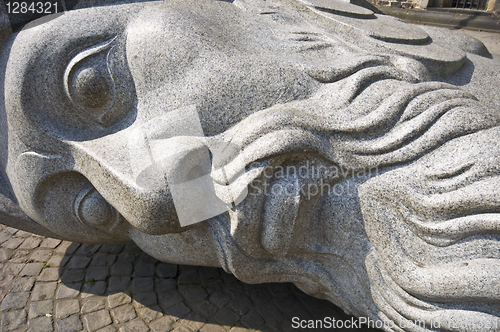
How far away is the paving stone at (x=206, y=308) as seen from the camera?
260 cm

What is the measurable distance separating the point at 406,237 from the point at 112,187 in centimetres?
158

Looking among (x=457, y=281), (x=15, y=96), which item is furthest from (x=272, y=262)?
(x=15, y=96)

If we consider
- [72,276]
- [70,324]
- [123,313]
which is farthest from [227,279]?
[72,276]

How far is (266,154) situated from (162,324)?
158 centimetres

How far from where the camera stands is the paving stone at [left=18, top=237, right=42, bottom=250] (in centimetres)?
330

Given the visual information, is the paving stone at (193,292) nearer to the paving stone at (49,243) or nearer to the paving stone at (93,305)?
the paving stone at (93,305)

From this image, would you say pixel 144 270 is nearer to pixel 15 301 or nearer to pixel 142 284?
pixel 142 284

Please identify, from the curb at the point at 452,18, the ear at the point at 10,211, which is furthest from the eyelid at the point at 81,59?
the curb at the point at 452,18

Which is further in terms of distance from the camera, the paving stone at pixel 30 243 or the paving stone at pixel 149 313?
the paving stone at pixel 30 243

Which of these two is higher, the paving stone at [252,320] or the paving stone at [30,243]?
the paving stone at [252,320]

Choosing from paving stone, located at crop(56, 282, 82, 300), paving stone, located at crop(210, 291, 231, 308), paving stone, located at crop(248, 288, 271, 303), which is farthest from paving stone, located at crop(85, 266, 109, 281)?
paving stone, located at crop(248, 288, 271, 303)

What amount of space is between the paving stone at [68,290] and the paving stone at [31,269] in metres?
0.33

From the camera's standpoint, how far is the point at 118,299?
272 cm

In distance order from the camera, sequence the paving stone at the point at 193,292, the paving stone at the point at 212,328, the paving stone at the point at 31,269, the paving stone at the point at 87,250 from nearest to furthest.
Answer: the paving stone at the point at 212,328
the paving stone at the point at 193,292
the paving stone at the point at 31,269
the paving stone at the point at 87,250
